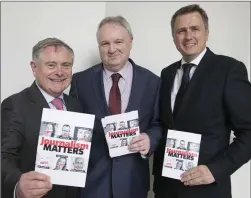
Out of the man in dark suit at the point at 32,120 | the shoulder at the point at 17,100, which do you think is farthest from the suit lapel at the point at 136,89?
the shoulder at the point at 17,100

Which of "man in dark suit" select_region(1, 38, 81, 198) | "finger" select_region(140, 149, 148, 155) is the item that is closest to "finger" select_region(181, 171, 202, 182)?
"finger" select_region(140, 149, 148, 155)

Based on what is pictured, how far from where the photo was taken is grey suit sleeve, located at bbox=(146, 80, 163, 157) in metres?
1.66

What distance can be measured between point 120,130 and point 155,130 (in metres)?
0.29

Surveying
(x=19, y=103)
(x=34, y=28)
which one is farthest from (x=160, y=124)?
(x=34, y=28)

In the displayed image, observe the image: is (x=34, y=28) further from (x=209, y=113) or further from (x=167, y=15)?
(x=209, y=113)

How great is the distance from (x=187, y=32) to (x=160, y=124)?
23.9 inches

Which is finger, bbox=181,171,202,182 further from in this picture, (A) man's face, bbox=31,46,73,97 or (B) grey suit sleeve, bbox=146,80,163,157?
(A) man's face, bbox=31,46,73,97

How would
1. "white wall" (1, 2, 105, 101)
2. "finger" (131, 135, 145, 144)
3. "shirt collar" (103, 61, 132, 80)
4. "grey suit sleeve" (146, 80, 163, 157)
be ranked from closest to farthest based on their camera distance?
1. "finger" (131, 135, 145, 144)
2. "grey suit sleeve" (146, 80, 163, 157)
3. "shirt collar" (103, 61, 132, 80)
4. "white wall" (1, 2, 105, 101)

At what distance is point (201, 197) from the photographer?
5.07ft

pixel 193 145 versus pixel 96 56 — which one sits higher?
pixel 96 56

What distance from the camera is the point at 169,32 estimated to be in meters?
2.50

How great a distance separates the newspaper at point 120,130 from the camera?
60.1 inches

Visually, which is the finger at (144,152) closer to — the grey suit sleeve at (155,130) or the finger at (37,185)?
the grey suit sleeve at (155,130)

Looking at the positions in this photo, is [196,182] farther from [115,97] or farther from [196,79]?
[115,97]
